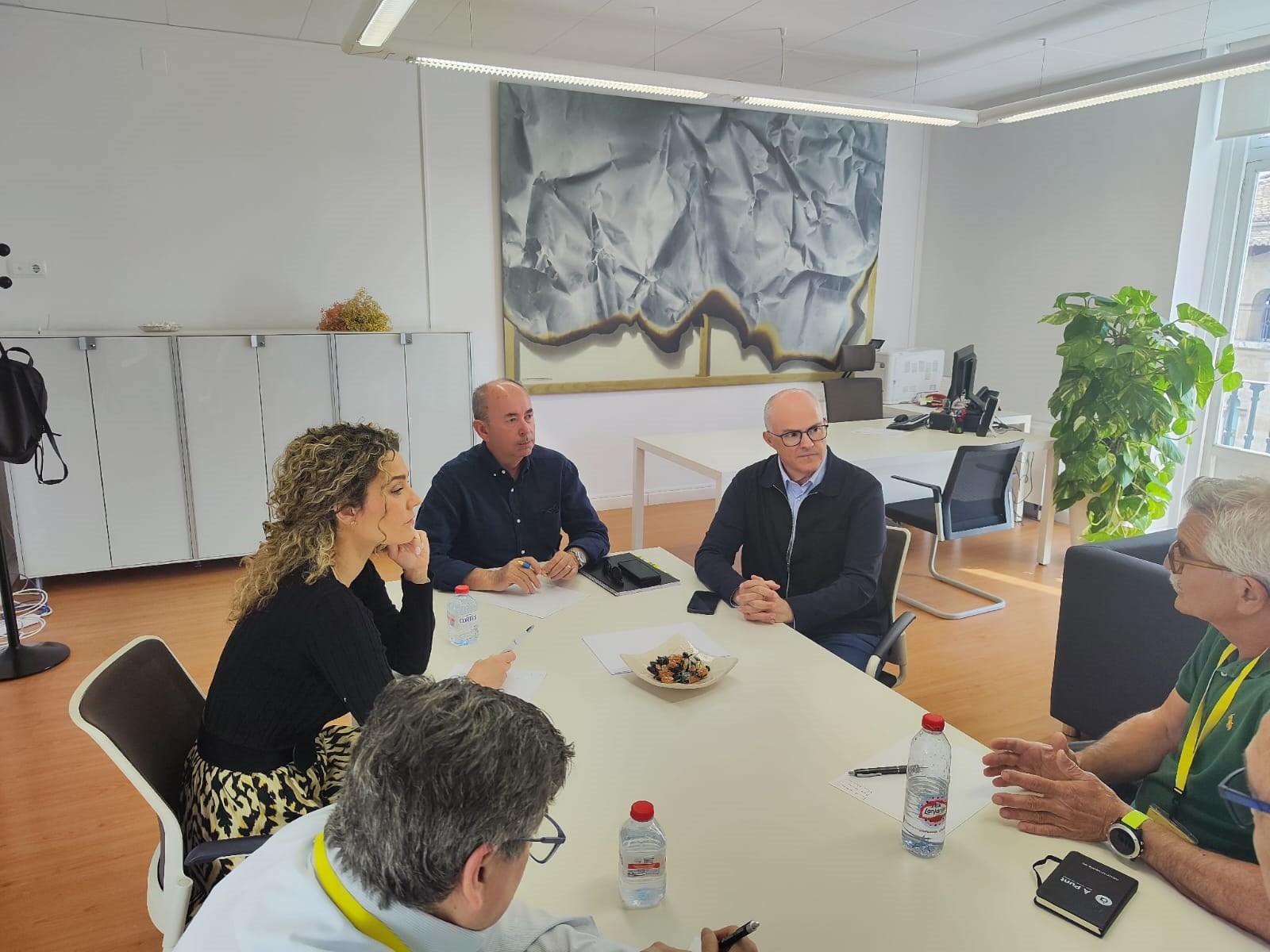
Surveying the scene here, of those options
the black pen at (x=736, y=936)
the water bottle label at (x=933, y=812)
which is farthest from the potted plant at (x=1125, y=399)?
the black pen at (x=736, y=936)

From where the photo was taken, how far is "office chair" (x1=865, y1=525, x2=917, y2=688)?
2.46 m

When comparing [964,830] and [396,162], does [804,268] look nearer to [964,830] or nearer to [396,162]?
[396,162]

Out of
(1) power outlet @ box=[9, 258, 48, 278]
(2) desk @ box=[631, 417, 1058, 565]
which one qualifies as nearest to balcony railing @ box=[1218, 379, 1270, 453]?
(2) desk @ box=[631, 417, 1058, 565]

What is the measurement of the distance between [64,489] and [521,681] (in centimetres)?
391

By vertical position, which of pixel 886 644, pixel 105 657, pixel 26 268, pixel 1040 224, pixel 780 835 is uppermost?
pixel 1040 224

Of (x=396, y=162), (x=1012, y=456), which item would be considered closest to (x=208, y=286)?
(x=396, y=162)

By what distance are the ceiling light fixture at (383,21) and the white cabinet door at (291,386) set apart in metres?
1.88

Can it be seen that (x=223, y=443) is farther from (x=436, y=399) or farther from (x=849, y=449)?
(x=849, y=449)

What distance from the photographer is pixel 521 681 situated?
1.94 metres

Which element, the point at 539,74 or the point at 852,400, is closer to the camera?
the point at 539,74

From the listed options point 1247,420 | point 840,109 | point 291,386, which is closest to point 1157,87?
point 840,109

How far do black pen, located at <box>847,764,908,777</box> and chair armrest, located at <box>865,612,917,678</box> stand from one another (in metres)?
0.78

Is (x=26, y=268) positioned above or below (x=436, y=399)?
above

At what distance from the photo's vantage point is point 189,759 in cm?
178
